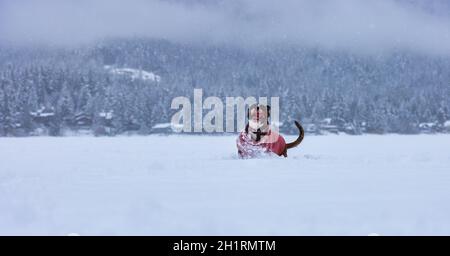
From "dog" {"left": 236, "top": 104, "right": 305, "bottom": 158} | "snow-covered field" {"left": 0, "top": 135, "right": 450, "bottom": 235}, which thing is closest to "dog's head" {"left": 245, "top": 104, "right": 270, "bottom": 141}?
"dog" {"left": 236, "top": 104, "right": 305, "bottom": 158}

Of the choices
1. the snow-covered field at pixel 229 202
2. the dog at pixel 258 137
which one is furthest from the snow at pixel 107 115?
the snow-covered field at pixel 229 202

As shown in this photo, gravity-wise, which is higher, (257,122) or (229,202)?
(257,122)

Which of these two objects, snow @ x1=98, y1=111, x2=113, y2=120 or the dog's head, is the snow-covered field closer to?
the dog's head

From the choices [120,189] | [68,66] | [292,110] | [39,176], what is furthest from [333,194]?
[68,66]

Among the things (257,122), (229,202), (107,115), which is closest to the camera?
(229,202)

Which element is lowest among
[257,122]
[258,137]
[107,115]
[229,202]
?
[107,115]

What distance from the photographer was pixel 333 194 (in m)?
7.37

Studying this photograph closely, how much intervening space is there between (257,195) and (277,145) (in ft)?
21.2

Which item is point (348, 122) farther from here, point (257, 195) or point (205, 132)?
point (257, 195)

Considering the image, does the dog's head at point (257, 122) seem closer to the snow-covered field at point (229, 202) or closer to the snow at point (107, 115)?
the snow-covered field at point (229, 202)

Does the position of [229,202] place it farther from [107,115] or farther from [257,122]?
[107,115]

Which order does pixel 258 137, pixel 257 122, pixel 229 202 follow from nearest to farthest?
pixel 229 202 < pixel 258 137 < pixel 257 122

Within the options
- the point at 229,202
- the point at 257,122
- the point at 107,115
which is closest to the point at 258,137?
the point at 257,122
